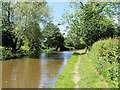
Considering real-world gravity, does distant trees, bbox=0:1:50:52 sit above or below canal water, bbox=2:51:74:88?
above

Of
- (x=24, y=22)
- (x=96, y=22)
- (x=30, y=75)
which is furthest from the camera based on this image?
(x=24, y=22)

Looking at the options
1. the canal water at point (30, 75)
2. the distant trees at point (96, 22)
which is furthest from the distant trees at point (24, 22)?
the canal water at point (30, 75)

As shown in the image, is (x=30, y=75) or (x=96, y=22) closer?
(x=30, y=75)

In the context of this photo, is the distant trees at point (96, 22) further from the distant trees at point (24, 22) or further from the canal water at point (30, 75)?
the canal water at point (30, 75)

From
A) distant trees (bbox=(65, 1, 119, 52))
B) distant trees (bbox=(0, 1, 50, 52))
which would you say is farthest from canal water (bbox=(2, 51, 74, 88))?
distant trees (bbox=(0, 1, 50, 52))

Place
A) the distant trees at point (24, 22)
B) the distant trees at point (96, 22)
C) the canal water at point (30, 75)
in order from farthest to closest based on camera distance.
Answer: the distant trees at point (24, 22), the distant trees at point (96, 22), the canal water at point (30, 75)

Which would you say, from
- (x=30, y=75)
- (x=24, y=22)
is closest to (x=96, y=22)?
(x=24, y=22)

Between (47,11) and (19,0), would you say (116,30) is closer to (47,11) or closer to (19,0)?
(47,11)

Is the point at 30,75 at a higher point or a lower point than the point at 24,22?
lower

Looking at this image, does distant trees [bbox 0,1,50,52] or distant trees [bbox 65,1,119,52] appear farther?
distant trees [bbox 0,1,50,52]

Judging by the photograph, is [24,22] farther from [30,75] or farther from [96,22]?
[30,75]

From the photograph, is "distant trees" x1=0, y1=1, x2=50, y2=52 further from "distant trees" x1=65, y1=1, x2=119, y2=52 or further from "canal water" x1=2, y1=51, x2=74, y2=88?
"canal water" x1=2, y1=51, x2=74, y2=88

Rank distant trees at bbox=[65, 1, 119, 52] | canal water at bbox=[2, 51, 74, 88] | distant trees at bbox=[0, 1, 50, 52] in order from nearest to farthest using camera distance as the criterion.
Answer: canal water at bbox=[2, 51, 74, 88], distant trees at bbox=[65, 1, 119, 52], distant trees at bbox=[0, 1, 50, 52]

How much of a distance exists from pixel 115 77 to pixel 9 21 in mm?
23604
